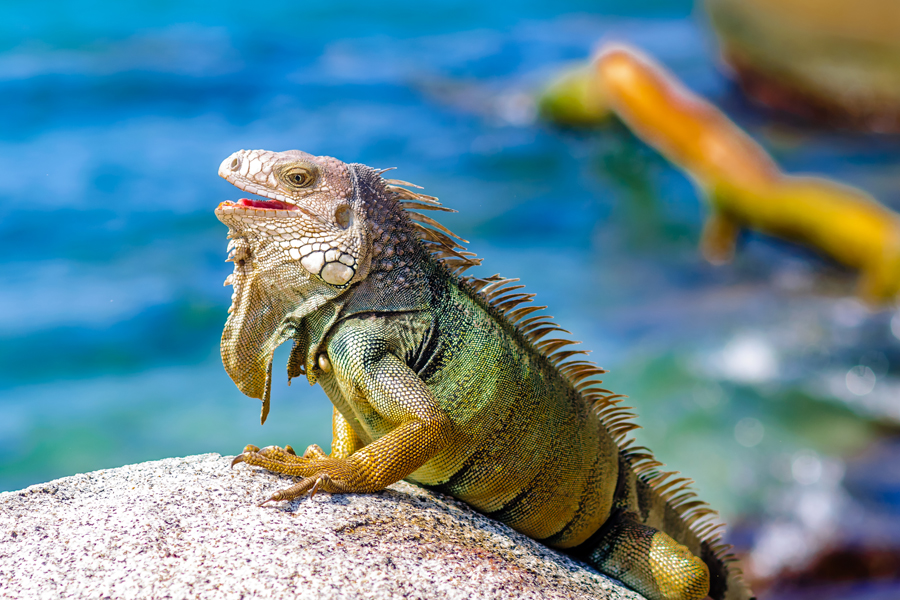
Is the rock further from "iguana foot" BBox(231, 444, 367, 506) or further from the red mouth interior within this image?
"iguana foot" BBox(231, 444, 367, 506)

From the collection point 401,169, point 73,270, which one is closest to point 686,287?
point 401,169

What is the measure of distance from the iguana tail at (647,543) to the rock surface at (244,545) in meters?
0.26

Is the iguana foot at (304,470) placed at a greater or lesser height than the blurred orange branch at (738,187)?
greater

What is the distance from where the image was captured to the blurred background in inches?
356

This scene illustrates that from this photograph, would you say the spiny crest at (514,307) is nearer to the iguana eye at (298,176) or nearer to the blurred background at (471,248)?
the iguana eye at (298,176)

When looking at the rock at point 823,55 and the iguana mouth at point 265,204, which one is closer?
the iguana mouth at point 265,204

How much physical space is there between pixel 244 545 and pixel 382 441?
618mm

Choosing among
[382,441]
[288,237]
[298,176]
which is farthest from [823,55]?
[382,441]

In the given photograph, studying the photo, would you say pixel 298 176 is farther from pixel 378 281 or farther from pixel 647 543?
pixel 647 543

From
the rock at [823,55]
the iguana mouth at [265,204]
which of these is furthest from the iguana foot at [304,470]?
the rock at [823,55]

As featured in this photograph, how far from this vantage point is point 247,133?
18.7m

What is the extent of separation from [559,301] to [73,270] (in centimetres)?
792

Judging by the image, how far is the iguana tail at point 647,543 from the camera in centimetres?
377

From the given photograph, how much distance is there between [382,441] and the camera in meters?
3.12
